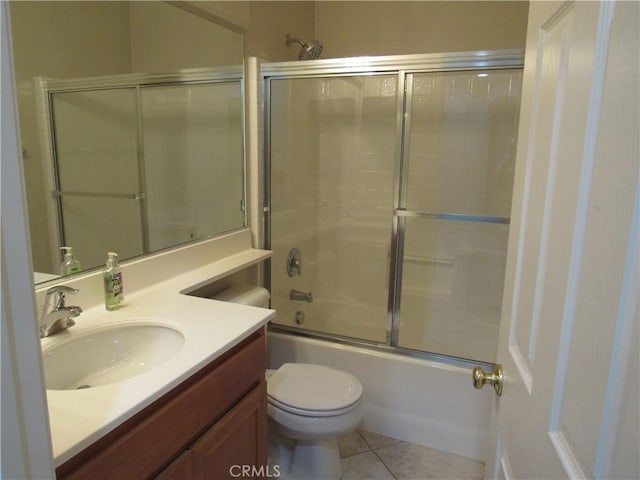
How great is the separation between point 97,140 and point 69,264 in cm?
49

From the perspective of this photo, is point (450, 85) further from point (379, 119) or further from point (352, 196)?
point (352, 196)

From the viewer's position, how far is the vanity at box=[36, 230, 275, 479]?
88cm

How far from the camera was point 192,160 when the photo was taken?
2.15 m

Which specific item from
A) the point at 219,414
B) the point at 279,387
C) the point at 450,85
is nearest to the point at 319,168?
the point at 450,85

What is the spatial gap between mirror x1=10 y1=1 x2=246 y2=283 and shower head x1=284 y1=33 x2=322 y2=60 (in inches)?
19.8

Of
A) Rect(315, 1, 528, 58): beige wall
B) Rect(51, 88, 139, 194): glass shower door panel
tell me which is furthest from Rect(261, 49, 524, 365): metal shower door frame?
Rect(51, 88, 139, 194): glass shower door panel

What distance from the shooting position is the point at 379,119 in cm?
281

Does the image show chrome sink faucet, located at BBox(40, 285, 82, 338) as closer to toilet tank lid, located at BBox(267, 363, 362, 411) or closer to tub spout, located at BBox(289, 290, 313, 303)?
toilet tank lid, located at BBox(267, 363, 362, 411)

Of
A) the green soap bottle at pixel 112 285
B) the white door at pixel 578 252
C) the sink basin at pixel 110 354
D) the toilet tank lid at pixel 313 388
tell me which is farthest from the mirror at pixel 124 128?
the white door at pixel 578 252

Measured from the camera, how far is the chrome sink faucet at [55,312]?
120cm

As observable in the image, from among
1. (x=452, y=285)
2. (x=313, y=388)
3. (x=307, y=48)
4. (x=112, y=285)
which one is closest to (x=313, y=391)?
(x=313, y=388)

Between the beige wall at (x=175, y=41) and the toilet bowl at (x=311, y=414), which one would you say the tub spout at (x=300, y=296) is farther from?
the beige wall at (x=175, y=41)

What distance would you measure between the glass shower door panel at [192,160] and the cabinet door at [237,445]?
80cm

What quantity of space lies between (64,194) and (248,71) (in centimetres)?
118
